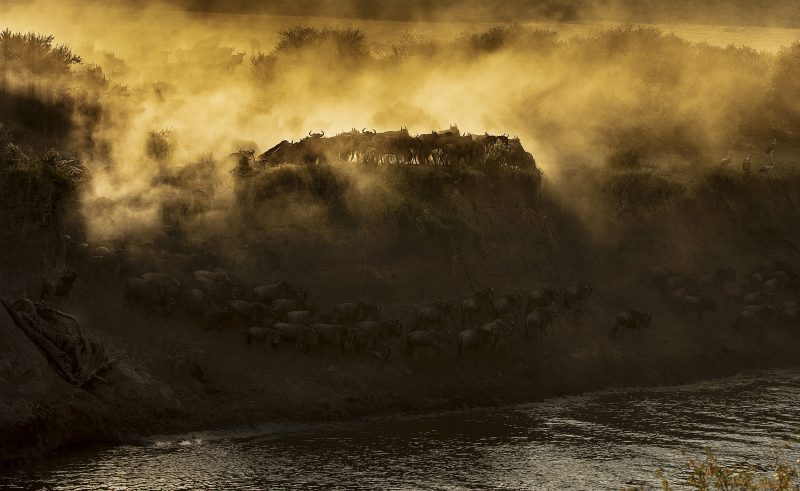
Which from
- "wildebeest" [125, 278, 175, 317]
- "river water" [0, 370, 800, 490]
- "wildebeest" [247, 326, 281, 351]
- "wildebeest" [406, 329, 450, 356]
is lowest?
"river water" [0, 370, 800, 490]

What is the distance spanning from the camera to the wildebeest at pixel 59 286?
28031 mm

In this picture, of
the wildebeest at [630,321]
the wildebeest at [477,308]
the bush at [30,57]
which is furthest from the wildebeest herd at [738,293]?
the bush at [30,57]

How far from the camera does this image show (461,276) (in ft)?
121

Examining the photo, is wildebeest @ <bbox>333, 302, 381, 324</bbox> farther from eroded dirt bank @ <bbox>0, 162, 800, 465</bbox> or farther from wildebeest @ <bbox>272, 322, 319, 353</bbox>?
wildebeest @ <bbox>272, 322, 319, 353</bbox>

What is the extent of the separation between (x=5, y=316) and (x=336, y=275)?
38.7ft

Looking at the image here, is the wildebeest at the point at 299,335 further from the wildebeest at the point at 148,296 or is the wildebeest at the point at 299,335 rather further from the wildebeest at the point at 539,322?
the wildebeest at the point at 539,322

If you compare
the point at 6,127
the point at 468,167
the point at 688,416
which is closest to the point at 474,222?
the point at 468,167

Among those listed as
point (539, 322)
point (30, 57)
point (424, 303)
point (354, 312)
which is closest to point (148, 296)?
Result: point (354, 312)

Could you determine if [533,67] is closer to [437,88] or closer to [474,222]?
[437,88]

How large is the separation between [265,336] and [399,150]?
1184 centimetres

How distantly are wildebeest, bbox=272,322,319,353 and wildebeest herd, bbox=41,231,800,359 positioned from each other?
0.08 feet

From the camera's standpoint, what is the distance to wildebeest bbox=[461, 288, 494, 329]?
1363 inches

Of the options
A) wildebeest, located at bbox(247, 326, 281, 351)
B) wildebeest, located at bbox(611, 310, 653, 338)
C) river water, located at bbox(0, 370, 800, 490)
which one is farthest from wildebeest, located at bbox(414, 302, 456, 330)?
wildebeest, located at bbox(611, 310, 653, 338)

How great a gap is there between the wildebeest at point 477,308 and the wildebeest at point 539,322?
113cm
